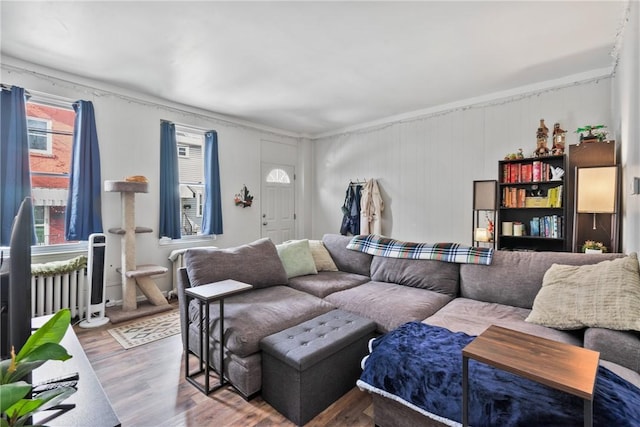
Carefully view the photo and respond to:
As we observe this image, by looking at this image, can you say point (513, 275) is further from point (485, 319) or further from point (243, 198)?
point (243, 198)

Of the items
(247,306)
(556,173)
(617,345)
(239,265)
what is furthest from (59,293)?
(556,173)

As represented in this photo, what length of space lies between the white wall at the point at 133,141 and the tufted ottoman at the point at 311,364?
2839 millimetres

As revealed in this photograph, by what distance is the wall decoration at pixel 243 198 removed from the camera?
508 centimetres

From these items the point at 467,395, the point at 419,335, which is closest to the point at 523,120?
the point at 419,335

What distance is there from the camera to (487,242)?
3.93 m

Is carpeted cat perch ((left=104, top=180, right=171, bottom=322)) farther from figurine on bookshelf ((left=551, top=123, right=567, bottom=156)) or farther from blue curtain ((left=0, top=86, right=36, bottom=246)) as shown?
figurine on bookshelf ((left=551, top=123, right=567, bottom=156))

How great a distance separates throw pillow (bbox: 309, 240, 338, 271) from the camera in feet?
11.5

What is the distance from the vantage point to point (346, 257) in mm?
3533

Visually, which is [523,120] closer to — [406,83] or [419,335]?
[406,83]

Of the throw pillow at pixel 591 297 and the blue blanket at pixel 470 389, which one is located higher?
the throw pillow at pixel 591 297

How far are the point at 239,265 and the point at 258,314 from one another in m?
0.65

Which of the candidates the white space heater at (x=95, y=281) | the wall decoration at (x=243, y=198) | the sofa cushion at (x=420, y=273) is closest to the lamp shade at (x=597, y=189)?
the sofa cushion at (x=420, y=273)

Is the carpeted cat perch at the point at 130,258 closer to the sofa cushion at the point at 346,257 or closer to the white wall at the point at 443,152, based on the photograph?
the sofa cushion at the point at 346,257

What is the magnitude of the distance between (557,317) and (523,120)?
2.78 meters
